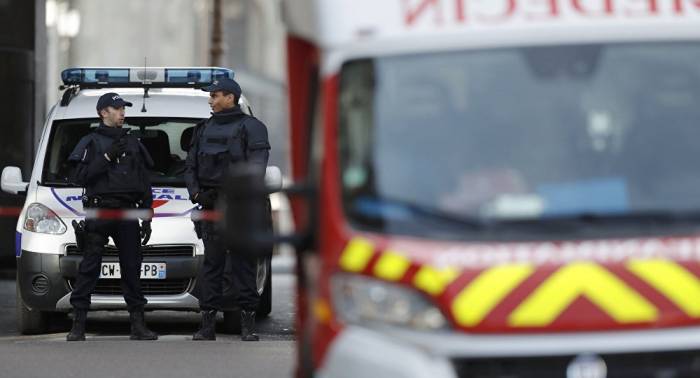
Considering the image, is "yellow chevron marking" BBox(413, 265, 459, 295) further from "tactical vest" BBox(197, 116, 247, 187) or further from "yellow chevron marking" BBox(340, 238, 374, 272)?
"tactical vest" BBox(197, 116, 247, 187)

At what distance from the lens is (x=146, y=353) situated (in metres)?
12.1

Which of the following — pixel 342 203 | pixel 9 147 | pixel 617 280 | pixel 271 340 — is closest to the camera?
pixel 617 280

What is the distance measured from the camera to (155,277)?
43.6ft

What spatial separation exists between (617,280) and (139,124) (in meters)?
8.32

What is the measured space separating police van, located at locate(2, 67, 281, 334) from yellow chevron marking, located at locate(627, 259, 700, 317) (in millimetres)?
6657

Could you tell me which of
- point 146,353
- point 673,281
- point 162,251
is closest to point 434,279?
point 673,281

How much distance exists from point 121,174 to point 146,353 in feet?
4.79

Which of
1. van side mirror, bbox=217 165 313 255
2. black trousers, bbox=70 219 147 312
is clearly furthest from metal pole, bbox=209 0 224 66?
van side mirror, bbox=217 165 313 255

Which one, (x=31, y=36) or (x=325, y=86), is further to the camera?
(x=31, y=36)

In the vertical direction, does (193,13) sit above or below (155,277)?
above

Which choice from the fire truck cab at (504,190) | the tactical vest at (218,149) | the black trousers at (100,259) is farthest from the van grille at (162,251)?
the fire truck cab at (504,190)

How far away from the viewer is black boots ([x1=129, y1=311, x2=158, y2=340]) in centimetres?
1309

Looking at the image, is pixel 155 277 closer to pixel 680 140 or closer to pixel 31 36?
pixel 680 140

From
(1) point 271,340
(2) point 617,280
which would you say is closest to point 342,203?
(2) point 617,280
